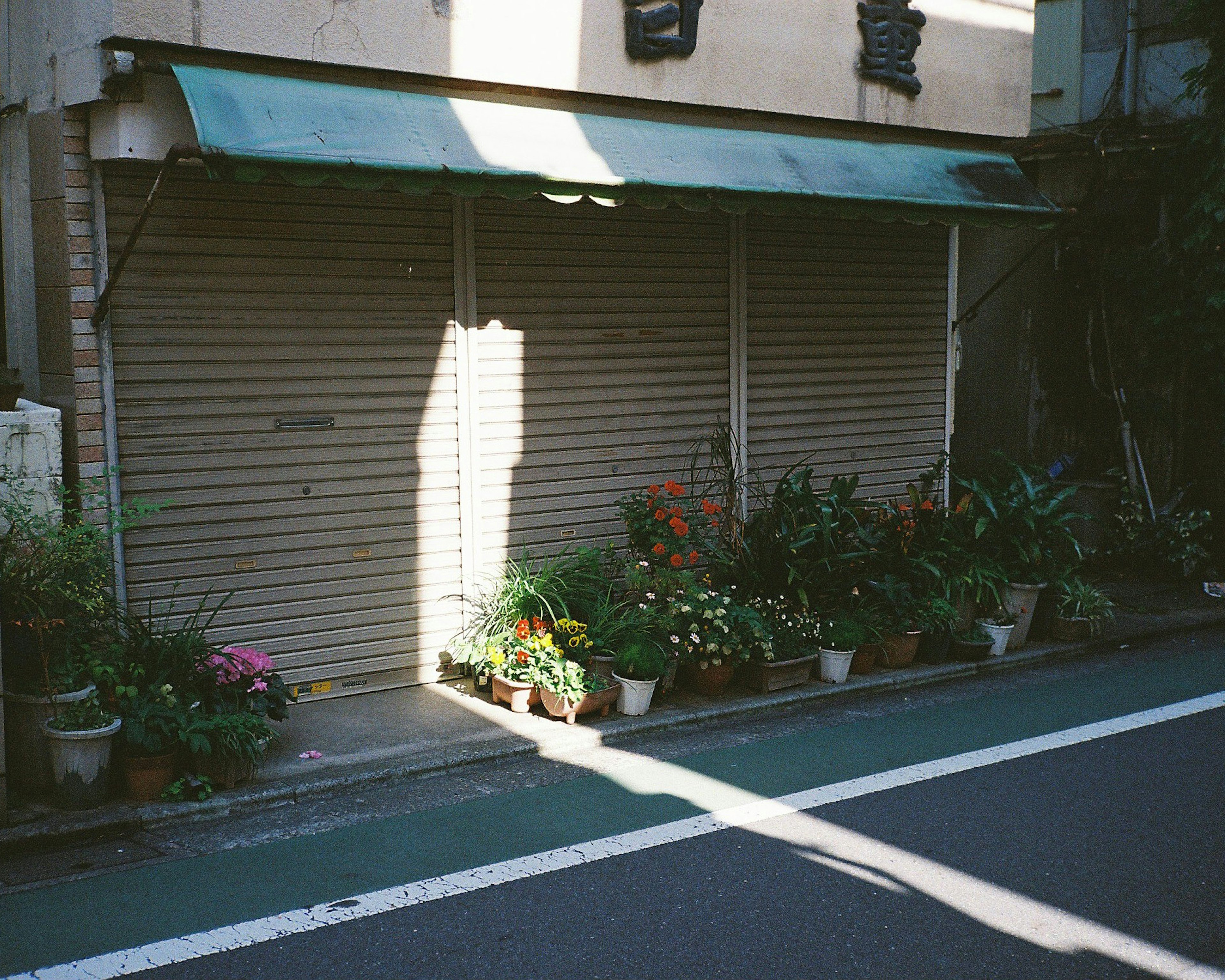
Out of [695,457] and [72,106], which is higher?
[72,106]

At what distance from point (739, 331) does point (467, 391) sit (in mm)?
2436

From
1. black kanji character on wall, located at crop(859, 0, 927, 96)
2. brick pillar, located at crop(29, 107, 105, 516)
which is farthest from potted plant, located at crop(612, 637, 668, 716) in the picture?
black kanji character on wall, located at crop(859, 0, 927, 96)

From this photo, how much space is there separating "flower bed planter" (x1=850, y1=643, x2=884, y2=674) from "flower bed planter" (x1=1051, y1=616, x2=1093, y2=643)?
6.51 ft

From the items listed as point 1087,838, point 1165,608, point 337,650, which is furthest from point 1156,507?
point 337,650

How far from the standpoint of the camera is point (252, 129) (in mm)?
6410

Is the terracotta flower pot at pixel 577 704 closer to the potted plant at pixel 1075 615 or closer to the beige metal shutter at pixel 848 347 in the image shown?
the beige metal shutter at pixel 848 347

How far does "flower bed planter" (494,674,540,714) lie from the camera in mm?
7703

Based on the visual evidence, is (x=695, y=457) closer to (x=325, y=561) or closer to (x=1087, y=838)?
(x=325, y=561)

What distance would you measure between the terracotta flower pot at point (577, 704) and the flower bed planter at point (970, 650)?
3.05 meters

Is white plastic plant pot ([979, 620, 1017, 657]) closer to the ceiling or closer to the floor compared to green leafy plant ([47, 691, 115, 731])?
closer to the floor

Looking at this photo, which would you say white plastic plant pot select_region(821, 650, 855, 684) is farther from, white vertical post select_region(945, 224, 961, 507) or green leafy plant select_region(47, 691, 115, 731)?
green leafy plant select_region(47, 691, 115, 731)

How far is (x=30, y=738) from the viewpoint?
621 centimetres

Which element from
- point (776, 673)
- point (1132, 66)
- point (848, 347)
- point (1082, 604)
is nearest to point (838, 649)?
point (776, 673)

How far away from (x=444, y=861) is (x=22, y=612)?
256 cm
